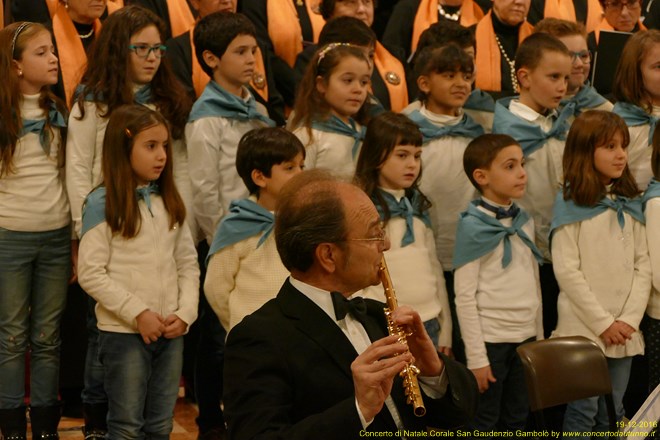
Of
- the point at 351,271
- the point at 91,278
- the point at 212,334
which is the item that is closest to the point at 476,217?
the point at 212,334

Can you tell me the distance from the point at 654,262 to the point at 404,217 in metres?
1.08

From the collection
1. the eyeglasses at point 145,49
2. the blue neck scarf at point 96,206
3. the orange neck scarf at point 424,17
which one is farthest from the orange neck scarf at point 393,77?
the blue neck scarf at point 96,206

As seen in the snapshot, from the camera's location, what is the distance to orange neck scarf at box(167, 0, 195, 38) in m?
5.21

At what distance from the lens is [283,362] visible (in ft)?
7.90

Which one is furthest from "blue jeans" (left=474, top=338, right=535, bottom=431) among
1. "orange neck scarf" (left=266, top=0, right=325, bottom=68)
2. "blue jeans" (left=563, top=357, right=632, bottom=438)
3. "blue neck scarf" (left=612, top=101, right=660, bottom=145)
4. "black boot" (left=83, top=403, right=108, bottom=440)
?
"orange neck scarf" (left=266, top=0, right=325, bottom=68)

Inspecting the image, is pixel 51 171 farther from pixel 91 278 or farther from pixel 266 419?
pixel 266 419

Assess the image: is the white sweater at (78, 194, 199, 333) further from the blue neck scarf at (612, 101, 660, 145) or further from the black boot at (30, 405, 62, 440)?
the blue neck scarf at (612, 101, 660, 145)

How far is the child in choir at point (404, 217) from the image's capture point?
13.7ft

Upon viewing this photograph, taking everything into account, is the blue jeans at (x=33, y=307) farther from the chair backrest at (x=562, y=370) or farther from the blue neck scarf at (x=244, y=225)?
the chair backrest at (x=562, y=370)

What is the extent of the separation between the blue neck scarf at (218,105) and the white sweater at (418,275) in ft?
2.49

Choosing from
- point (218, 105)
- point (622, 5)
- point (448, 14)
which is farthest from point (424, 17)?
point (218, 105)

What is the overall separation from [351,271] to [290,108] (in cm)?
278

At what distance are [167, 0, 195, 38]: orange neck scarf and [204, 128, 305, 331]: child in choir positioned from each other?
1.46 meters

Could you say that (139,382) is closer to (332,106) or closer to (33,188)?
(33,188)
